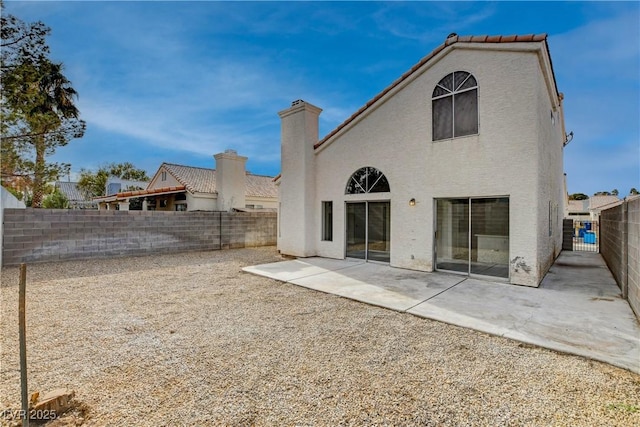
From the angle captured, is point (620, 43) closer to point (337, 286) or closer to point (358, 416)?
point (337, 286)

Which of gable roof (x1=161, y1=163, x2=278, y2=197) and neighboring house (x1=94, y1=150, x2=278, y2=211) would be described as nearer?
neighboring house (x1=94, y1=150, x2=278, y2=211)

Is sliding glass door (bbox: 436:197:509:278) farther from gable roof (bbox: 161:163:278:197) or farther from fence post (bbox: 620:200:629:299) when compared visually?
gable roof (bbox: 161:163:278:197)

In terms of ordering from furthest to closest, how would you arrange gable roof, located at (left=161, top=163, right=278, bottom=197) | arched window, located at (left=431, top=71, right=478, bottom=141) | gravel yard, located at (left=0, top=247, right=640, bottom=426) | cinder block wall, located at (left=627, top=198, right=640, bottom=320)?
gable roof, located at (left=161, top=163, right=278, bottom=197) < arched window, located at (left=431, top=71, right=478, bottom=141) < cinder block wall, located at (left=627, top=198, right=640, bottom=320) < gravel yard, located at (left=0, top=247, right=640, bottom=426)

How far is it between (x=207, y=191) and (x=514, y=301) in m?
18.9

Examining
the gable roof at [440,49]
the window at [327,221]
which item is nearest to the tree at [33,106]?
the gable roof at [440,49]

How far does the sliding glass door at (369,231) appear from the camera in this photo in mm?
10164

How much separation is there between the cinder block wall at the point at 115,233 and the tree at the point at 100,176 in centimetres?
3412

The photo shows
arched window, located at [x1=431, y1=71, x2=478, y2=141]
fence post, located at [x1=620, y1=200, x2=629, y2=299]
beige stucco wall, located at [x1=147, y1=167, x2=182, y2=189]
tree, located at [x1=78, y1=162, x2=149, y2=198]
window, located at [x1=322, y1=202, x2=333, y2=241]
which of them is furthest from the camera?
tree, located at [x1=78, y1=162, x2=149, y2=198]

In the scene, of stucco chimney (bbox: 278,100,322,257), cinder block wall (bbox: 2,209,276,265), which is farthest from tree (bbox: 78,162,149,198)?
stucco chimney (bbox: 278,100,322,257)

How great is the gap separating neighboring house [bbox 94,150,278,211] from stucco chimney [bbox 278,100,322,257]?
7.41m

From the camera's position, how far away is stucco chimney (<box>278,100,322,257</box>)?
11867 millimetres

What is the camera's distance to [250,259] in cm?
1149

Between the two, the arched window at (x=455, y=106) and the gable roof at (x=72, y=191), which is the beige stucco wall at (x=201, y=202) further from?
the gable roof at (x=72, y=191)

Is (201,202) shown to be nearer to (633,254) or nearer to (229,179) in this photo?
(229,179)
